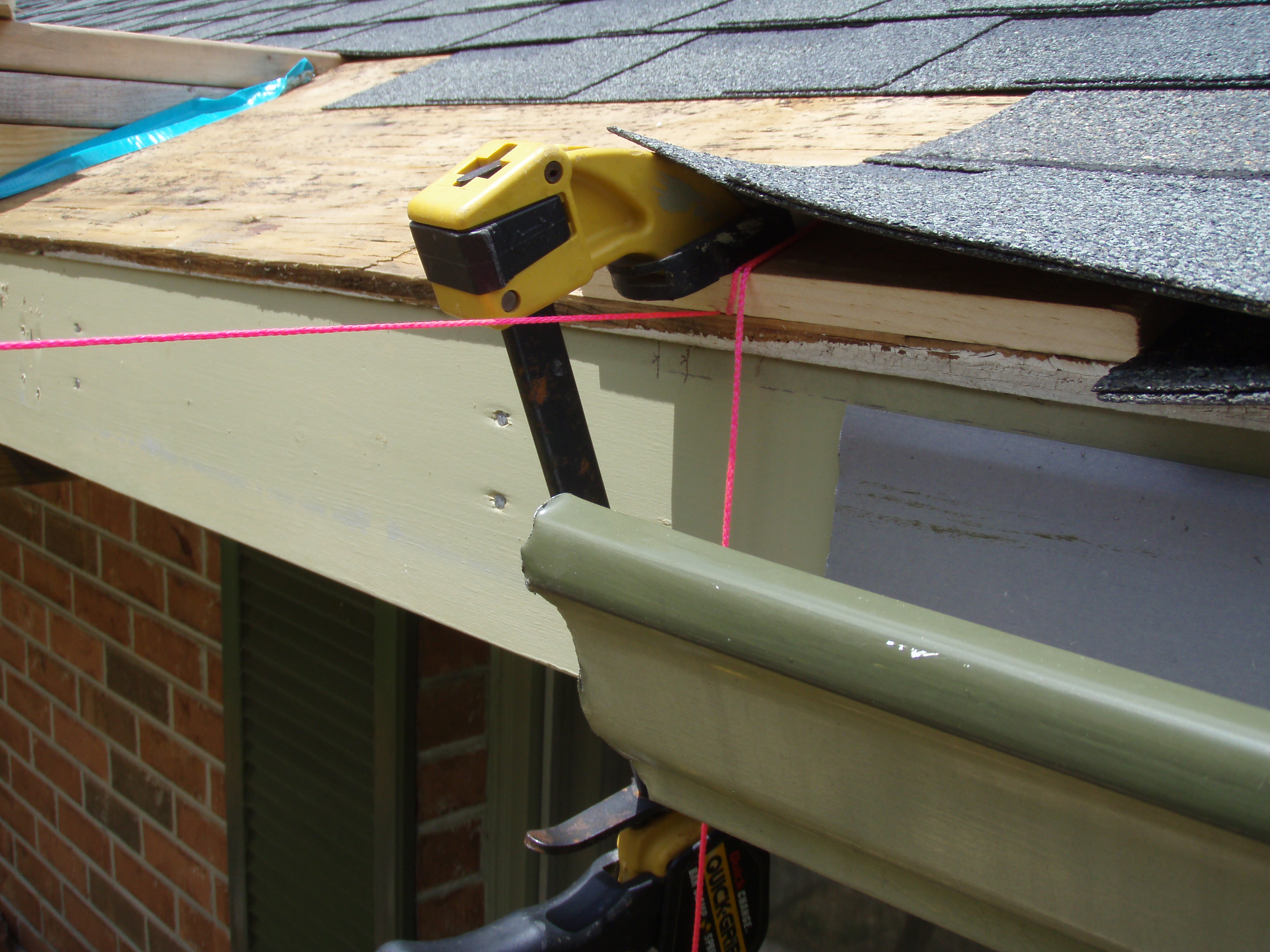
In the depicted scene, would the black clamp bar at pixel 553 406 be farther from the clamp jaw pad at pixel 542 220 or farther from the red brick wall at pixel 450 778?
the red brick wall at pixel 450 778

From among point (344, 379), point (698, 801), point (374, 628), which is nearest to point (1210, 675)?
point (698, 801)

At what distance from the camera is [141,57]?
2150mm

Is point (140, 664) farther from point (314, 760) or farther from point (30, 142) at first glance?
point (30, 142)

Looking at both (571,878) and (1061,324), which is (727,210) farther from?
(571,878)

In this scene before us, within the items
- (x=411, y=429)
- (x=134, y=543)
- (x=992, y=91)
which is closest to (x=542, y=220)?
(x=411, y=429)

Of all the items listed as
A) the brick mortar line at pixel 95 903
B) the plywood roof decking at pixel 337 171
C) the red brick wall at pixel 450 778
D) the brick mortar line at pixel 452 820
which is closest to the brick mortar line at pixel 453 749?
the red brick wall at pixel 450 778

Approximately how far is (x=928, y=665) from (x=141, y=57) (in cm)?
229

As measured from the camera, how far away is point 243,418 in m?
1.47

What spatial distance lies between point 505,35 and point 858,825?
2013 mm

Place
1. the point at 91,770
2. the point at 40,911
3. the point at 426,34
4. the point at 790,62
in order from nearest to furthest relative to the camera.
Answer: the point at 790,62 < the point at 426,34 < the point at 91,770 < the point at 40,911

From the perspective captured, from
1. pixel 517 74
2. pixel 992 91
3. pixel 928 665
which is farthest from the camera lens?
pixel 517 74

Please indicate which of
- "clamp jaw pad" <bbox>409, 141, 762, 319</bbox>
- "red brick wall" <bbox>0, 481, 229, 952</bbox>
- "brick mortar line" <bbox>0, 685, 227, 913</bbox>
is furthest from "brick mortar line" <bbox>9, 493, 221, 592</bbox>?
"clamp jaw pad" <bbox>409, 141, 762, 319</bbox>

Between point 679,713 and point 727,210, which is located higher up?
point 727,210

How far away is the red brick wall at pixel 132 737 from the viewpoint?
8.79ft
